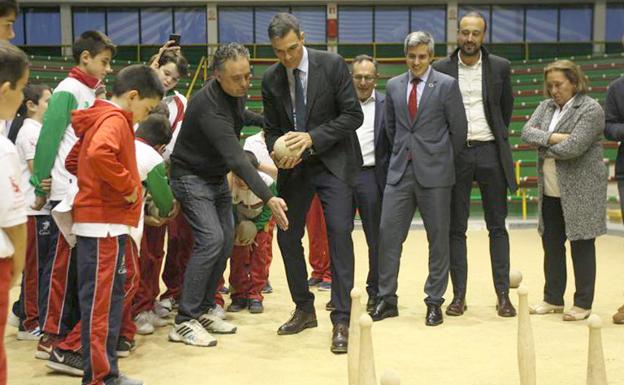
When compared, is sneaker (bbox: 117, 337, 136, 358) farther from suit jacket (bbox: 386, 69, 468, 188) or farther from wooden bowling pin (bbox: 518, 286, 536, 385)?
wooden bowling pin (bbox: 518, 286, 536, 385)

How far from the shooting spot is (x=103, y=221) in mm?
3277

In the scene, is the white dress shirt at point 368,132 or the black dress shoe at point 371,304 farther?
the white dress shirt at point 368,132

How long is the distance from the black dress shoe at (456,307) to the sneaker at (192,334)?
1.56 meters

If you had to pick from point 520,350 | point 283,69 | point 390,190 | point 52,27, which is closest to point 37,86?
point 283,69

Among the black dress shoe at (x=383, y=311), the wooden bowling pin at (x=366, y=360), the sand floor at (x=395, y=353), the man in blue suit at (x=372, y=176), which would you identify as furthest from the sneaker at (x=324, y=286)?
the wooden bowling pin at (x=366, y=360)

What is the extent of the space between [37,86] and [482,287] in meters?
3.44

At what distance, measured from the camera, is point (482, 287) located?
574cm

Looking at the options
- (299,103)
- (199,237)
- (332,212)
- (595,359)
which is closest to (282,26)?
(299,103)

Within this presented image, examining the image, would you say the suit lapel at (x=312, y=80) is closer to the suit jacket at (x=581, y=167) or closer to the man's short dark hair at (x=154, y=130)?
the man's short dark hair at (x=154, y=130)

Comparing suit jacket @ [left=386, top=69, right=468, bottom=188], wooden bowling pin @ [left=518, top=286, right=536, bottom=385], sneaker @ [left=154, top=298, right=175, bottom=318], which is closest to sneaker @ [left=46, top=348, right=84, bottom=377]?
sneaker @ [left=154, top=298, right=175, bottom=318]

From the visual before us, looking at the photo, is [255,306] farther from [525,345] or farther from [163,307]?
[525,345]

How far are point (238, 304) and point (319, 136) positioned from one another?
5.19 feet

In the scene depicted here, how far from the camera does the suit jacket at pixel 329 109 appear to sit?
4105 mm

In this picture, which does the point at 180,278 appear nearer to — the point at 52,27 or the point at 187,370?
the point at 187,370
